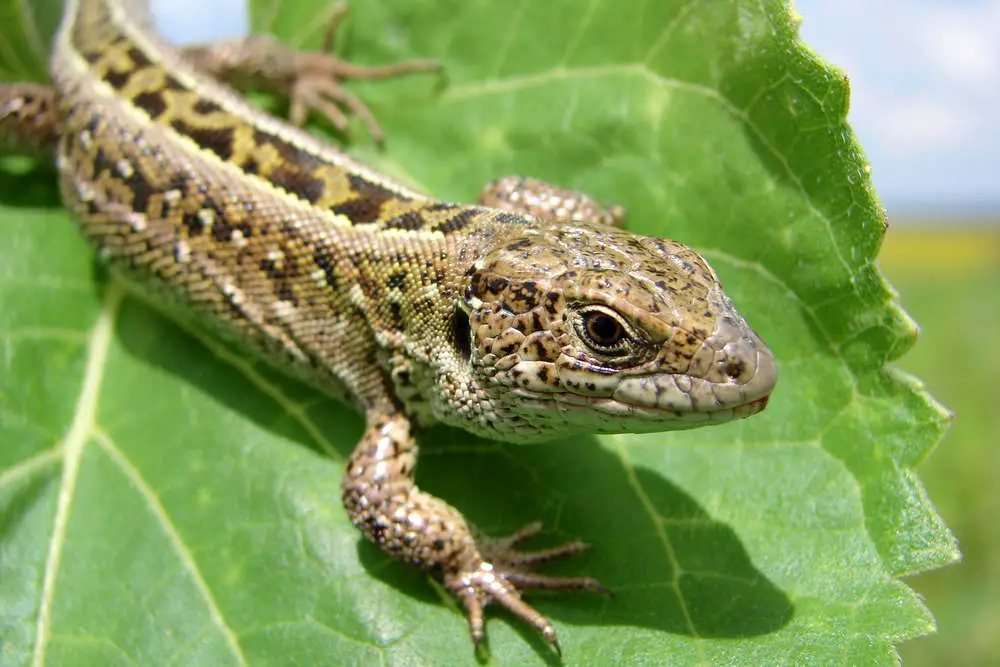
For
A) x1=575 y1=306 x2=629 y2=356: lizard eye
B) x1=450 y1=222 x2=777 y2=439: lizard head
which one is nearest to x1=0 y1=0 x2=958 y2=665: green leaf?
x1=450 y1=222 x2=777 y2=439: lizard head

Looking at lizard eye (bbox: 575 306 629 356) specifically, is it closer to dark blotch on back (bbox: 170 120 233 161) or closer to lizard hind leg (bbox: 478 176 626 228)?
lizard hind leg (bbox: 478 176 626 228)

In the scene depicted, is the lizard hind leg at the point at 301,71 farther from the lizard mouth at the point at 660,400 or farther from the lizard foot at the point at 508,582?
the lizard foot at the point at 508,582

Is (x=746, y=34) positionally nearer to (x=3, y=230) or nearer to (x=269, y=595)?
(x=269, y=595)

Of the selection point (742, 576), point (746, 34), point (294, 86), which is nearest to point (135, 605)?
point (742, 576)

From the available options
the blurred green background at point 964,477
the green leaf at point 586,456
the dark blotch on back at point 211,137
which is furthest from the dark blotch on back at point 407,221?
the blurred green background at point 964,477

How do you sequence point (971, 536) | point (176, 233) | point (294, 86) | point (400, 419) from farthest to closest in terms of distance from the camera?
point (971, 536)
point (294, 86)
point (176, 233)
point (400, 419)

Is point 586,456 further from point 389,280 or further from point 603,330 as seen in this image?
point 389,280
